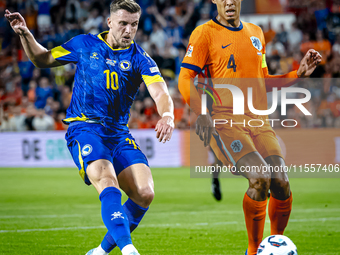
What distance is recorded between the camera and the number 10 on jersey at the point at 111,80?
439 cm

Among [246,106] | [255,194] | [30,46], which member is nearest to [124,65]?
[30,46]

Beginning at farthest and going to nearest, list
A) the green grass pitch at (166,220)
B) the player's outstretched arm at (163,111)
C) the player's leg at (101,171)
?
1. the green grass pitch at (166,220)
2. the player's outstretched arm at (163,111)
3. the player's leg at (101,171)

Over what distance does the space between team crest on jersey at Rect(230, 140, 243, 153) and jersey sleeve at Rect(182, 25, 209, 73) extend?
31.2 inches

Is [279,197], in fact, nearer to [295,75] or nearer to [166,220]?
[295,75]

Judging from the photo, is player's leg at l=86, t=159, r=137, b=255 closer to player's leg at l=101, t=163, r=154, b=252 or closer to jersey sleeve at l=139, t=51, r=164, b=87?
player's leg at l=101, t=163, r=154, b=252

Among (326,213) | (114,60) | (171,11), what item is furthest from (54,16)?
(114,60)

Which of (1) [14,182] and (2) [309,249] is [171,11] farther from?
(2) [309,249]

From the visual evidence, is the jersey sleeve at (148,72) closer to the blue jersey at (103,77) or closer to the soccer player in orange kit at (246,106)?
the blue jersey at (103,77)

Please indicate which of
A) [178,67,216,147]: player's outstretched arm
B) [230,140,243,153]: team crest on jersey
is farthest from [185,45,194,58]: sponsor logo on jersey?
[230,140,243,153]: team crest on jersey

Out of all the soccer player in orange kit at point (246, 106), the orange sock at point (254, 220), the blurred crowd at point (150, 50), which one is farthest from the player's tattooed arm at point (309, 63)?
the blurred crowd at point (150, 50)

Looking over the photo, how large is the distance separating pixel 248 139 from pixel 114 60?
142 cm

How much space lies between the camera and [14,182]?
12.3 metres

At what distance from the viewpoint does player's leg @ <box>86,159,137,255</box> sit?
359cm

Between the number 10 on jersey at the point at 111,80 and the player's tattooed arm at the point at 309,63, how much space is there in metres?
1.90
